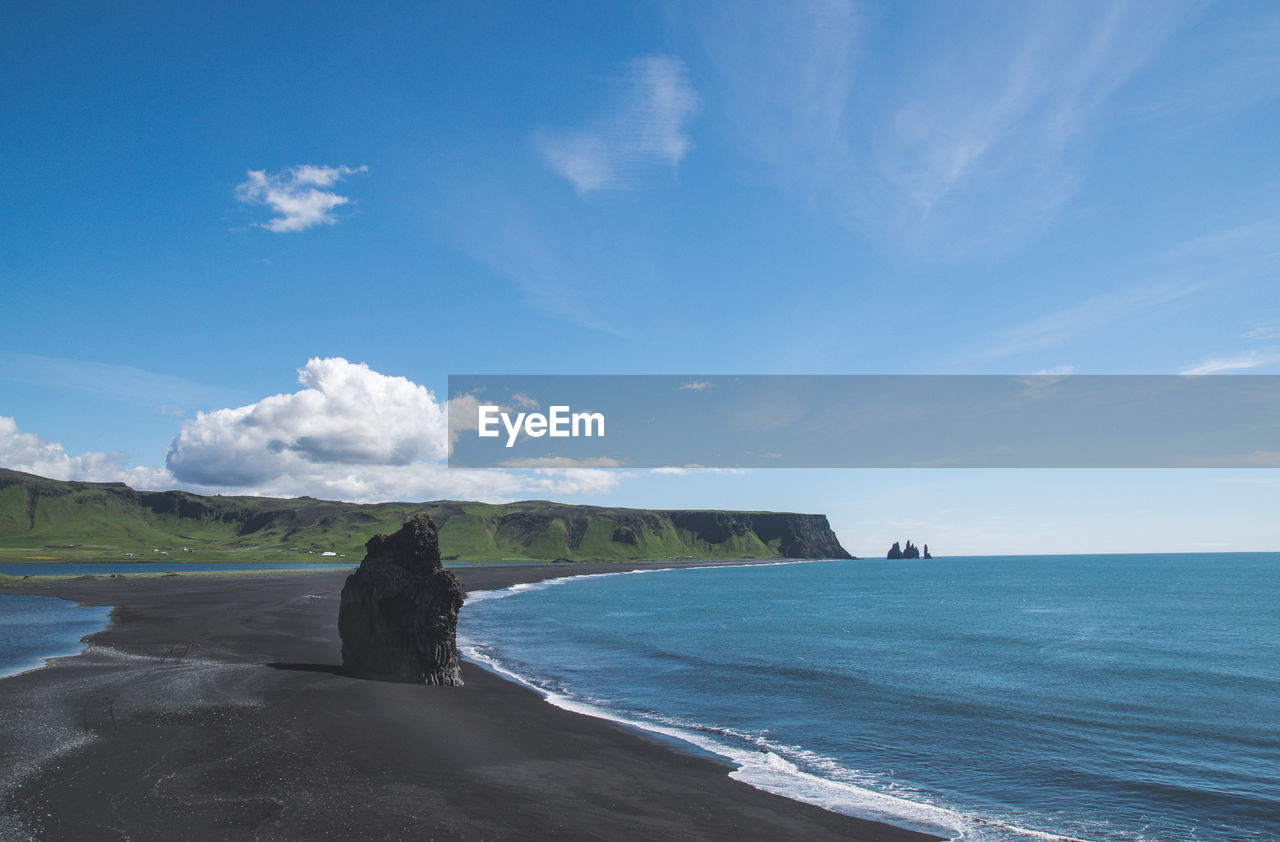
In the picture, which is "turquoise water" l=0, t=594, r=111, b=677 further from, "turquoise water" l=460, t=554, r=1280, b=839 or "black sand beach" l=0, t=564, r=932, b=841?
"turquoise water" l=460, t=554, r=1280, b=839

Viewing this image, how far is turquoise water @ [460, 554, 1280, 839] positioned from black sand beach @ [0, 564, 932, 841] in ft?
12.5

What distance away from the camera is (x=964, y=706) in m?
36.3

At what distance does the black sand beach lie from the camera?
17.2 meters

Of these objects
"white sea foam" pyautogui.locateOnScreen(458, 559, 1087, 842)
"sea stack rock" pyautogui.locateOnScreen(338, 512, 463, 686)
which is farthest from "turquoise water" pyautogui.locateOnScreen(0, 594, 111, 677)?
"white sea foam" pyautogui.locateOnScreen(458, 559, 1087, 842)

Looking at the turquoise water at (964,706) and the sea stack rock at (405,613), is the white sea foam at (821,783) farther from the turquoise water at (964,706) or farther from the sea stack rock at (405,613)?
the sea stack rock at (405,613)

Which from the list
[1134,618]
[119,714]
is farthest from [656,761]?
[1134,618]

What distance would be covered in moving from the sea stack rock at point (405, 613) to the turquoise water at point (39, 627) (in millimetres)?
18190

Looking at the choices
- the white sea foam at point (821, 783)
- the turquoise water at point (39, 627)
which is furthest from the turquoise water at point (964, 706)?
the turquoise water at point (39, 627)

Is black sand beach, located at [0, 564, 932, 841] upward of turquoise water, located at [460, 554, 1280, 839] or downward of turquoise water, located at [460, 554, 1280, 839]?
upward

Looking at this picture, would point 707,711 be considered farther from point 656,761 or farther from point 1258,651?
point 1258,651

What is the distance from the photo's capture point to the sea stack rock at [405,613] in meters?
35.7

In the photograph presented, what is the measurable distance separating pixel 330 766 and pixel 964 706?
31879 millimetres

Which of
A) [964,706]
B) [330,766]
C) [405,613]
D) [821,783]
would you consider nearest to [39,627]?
[405,613]

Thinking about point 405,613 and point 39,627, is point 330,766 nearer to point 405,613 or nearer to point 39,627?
point 405,613
